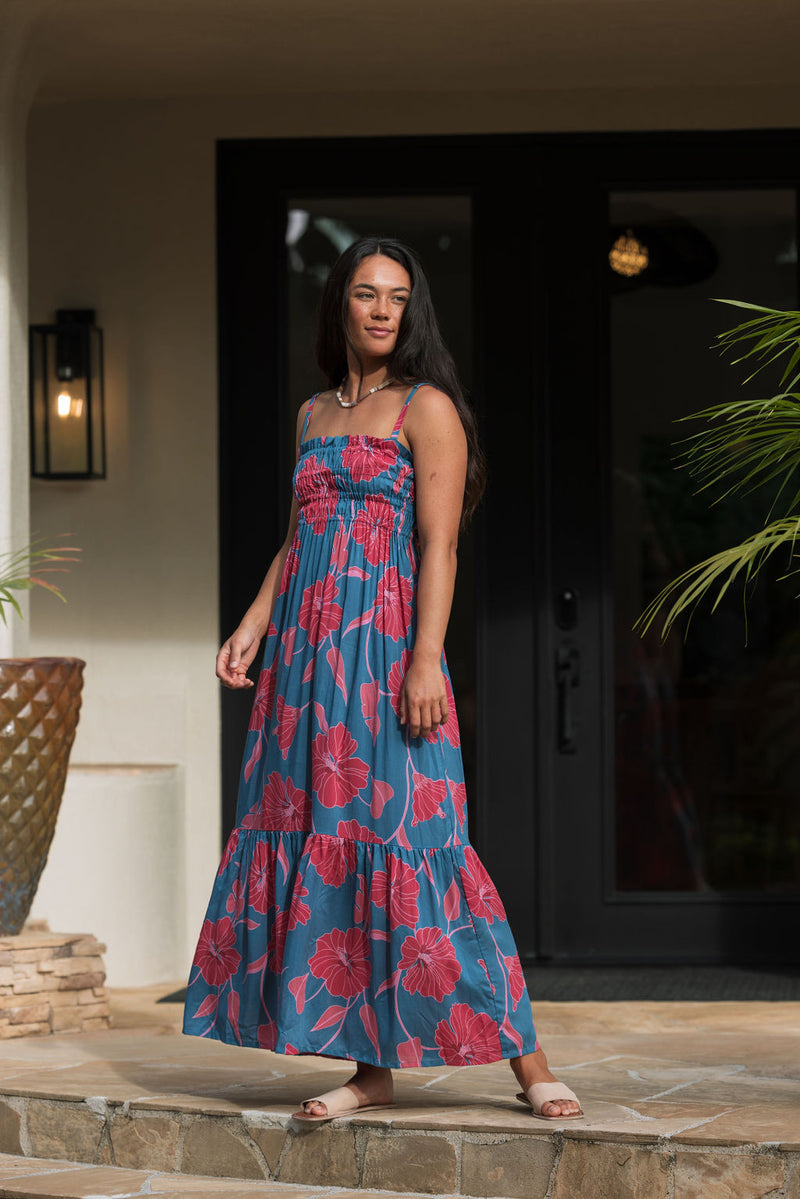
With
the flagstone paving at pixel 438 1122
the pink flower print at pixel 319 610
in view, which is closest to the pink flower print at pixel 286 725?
the pink flower print at pixel 319 610

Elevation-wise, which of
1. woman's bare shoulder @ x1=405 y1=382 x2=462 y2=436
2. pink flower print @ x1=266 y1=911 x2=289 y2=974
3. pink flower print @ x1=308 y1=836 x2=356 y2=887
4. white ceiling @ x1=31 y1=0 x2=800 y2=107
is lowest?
pink flower print @ x1=266 y1=911 x2=289 y2=974

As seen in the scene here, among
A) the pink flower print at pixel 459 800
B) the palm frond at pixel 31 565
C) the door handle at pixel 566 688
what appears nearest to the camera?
the pink flower print at pixel 459 800

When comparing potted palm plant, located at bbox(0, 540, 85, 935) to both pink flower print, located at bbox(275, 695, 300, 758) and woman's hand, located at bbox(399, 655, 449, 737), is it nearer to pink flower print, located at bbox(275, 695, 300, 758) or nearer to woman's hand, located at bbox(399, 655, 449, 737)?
pink flower print, located at bbox(275, 695, 300, 758)

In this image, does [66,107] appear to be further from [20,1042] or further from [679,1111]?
[679,1111]

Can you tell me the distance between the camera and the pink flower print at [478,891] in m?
2.63

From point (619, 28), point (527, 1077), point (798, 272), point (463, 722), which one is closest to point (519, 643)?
point (463, 722)

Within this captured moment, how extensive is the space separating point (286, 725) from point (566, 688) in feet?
6.61

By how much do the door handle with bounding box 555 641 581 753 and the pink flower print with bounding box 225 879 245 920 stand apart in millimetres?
2037

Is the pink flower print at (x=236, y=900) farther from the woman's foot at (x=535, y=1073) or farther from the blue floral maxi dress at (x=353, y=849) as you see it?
the woman's foot at (x=535, y=1073)

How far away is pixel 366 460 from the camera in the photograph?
8.96 feet

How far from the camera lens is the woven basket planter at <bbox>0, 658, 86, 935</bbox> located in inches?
147

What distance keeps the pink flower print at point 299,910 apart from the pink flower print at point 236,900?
0.13 metres

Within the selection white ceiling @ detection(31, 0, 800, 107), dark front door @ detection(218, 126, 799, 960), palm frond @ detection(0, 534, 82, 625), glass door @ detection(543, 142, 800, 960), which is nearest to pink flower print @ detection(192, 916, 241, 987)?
palm frond @ detection(0, 534, 82, 625)

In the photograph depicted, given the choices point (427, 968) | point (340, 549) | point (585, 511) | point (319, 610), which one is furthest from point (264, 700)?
point (585, 511)
